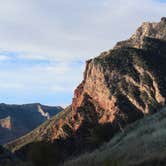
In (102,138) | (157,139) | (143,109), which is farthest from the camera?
(143,109)

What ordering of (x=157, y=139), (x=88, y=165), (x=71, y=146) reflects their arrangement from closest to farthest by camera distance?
(x=88, y=165)
(x=157, y=139)
(x=71, y=146)

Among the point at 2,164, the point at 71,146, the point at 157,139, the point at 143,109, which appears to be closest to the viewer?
the point at 157,139

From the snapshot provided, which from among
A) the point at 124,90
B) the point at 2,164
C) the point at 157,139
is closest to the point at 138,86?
the point at 124,90

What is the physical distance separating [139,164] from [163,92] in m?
171

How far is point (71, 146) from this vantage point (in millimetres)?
194875

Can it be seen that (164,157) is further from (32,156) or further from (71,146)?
(71,146)

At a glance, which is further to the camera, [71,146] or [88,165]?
[71,146]

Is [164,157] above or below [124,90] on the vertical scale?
below

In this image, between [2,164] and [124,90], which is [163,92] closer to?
[124,90]

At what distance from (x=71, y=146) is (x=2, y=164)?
134m

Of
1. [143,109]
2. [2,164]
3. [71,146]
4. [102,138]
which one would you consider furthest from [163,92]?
[2,164]

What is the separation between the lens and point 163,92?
189 m

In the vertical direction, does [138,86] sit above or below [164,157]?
above

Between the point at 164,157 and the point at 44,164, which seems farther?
the point at 44,164
